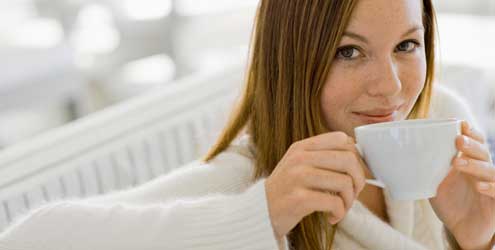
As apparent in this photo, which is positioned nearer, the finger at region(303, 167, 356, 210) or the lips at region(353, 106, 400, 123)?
the finger at region(303, 167, 356, 210)

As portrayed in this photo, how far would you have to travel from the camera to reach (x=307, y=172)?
0.71 metres

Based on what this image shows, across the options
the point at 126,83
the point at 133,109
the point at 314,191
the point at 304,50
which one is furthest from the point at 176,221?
the point at 126,83

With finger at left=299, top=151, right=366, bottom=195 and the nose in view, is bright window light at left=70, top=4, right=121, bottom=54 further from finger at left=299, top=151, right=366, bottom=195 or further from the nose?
finger at left=299, top=151, right=366, bottom=195

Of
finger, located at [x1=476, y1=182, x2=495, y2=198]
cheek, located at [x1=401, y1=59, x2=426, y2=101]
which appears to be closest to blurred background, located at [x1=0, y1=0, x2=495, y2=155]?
cheek, located at [x1=401, y1=59, x2=426, y2=101]

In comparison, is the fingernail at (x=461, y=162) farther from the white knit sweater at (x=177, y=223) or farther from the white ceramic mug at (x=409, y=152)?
the white knit sweater at (x=177, y=223)

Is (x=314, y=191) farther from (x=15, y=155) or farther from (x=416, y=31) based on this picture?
(x=15, y=155)

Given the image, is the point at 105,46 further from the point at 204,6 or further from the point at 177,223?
the point at 177,223

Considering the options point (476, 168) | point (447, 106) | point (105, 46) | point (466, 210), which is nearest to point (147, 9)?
point (105, 46)

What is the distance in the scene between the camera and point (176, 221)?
2.56 ft

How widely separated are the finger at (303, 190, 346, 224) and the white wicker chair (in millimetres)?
592

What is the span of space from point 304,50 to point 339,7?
0.23 feet

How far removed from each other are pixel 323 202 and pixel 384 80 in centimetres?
24

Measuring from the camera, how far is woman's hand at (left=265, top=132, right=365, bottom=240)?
2.31ft

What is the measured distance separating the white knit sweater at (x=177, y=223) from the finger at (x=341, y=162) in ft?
0.25
